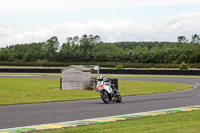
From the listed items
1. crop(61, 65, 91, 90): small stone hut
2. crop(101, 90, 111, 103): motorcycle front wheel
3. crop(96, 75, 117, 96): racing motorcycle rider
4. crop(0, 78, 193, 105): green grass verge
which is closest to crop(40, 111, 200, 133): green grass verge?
crop(101, 90, 111, 103): motorcycle front wheel

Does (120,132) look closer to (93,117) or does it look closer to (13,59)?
(93,117)

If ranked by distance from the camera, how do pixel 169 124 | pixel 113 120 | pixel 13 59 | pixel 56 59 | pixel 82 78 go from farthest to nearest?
pixel 13 59 < pixel 56 59 < pixel 82 78 < pixel 113 120 < pixel 169 124

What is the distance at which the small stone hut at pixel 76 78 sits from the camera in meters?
29.0

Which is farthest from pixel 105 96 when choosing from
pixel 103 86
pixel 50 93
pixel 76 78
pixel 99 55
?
pixel 99 55

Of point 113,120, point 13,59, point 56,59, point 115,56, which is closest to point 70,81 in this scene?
point 113,120

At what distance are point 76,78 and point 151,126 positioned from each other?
757 inches

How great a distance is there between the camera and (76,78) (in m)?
29.3

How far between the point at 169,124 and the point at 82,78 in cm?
1854

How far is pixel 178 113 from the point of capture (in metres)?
13.6

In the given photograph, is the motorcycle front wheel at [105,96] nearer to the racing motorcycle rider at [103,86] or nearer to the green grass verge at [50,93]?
the racing motorcycle rider at [103,86]

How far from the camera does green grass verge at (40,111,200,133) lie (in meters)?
9.59

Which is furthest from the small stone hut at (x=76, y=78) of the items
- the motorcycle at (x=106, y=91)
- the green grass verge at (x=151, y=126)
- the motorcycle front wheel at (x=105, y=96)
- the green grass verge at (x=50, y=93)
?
the green grass verge at (x=151, y=126)

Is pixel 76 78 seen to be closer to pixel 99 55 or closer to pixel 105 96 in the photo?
pixel 105 96

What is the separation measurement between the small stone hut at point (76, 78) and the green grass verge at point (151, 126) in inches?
665
